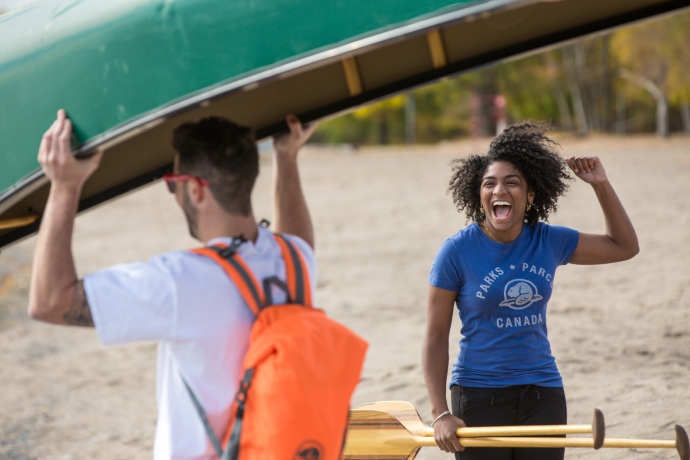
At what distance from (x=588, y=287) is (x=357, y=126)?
5319 cm

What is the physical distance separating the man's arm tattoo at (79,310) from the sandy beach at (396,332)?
3518 mm

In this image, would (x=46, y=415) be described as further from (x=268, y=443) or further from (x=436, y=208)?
(x=436, y=208)

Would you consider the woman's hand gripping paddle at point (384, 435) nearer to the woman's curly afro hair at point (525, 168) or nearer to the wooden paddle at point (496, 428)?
the wooden paddle at point (496, 428)

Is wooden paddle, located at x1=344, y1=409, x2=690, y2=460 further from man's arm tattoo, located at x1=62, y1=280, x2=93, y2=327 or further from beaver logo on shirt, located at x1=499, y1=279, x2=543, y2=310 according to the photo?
man's arm tattoo, located at x1=62, y1=280, x2=93, y2=327

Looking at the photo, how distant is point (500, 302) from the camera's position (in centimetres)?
335

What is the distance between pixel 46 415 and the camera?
7645mm

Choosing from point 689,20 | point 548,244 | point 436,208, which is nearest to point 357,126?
point 689,20

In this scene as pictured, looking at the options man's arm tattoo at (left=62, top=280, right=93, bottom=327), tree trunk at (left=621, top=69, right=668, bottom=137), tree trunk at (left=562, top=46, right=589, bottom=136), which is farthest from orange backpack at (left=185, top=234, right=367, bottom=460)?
tree trunk at (left=562, top=46, right=589, bottom=136)

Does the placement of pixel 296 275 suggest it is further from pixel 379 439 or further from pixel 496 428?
pixel 379 439

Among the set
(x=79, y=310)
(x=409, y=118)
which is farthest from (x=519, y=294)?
(x=409, y=118)

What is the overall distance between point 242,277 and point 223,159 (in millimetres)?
329

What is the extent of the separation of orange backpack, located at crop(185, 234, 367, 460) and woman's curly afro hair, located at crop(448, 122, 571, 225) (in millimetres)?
1492

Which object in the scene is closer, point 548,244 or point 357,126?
point 548,244

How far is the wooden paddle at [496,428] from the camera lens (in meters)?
2.95
